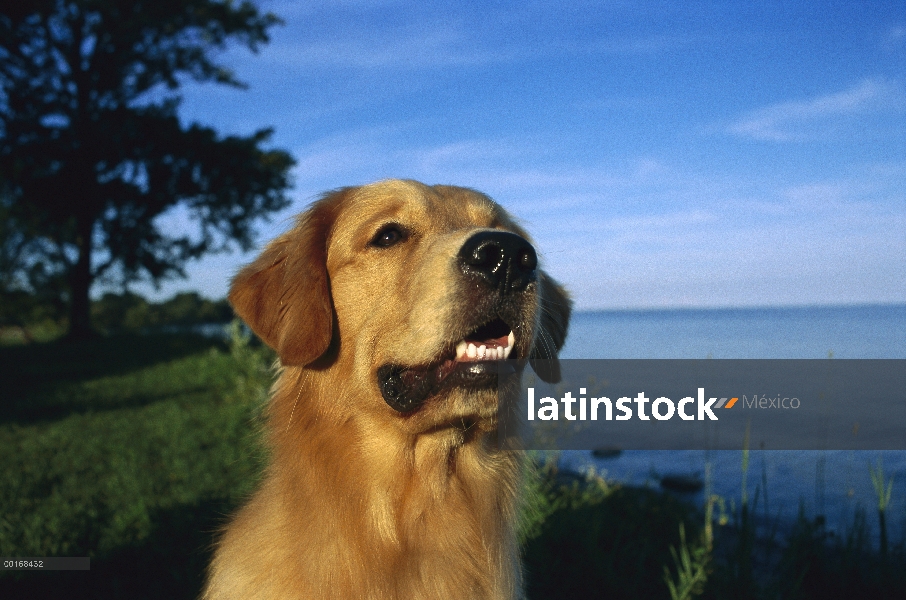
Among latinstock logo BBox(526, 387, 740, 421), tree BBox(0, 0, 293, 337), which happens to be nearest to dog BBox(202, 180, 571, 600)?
latinstock logo BBox(526, 387, 740, 421)

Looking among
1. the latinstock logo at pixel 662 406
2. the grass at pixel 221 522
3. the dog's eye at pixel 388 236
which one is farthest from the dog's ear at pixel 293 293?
the latinstock logo at pixel 662 406

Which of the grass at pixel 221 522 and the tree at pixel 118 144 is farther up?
the tree at pixel 118 144

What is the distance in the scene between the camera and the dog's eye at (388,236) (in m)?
2.91

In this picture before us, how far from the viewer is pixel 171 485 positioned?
584 cm

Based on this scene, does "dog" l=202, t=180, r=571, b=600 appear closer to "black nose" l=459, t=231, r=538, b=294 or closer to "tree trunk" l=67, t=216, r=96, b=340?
"black nose" l=459, t=231, r=538, b=294

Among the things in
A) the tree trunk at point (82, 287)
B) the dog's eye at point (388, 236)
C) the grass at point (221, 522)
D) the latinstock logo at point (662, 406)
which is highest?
the tree trunk at point (82, 287)

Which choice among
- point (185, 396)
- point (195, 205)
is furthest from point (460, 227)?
point (195, 205)

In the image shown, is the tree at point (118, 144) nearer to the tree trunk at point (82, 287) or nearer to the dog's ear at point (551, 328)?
the tree trunk at point (82, 287)

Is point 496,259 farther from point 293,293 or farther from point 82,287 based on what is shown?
point 82,287

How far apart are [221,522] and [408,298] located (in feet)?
9.15

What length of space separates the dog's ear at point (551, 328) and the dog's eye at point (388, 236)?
2.30 feet

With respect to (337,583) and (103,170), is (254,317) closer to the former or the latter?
(337,583)

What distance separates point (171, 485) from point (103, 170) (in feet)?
60.8

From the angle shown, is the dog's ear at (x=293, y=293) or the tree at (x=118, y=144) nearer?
the dog's ear at (x=293, y=293)
